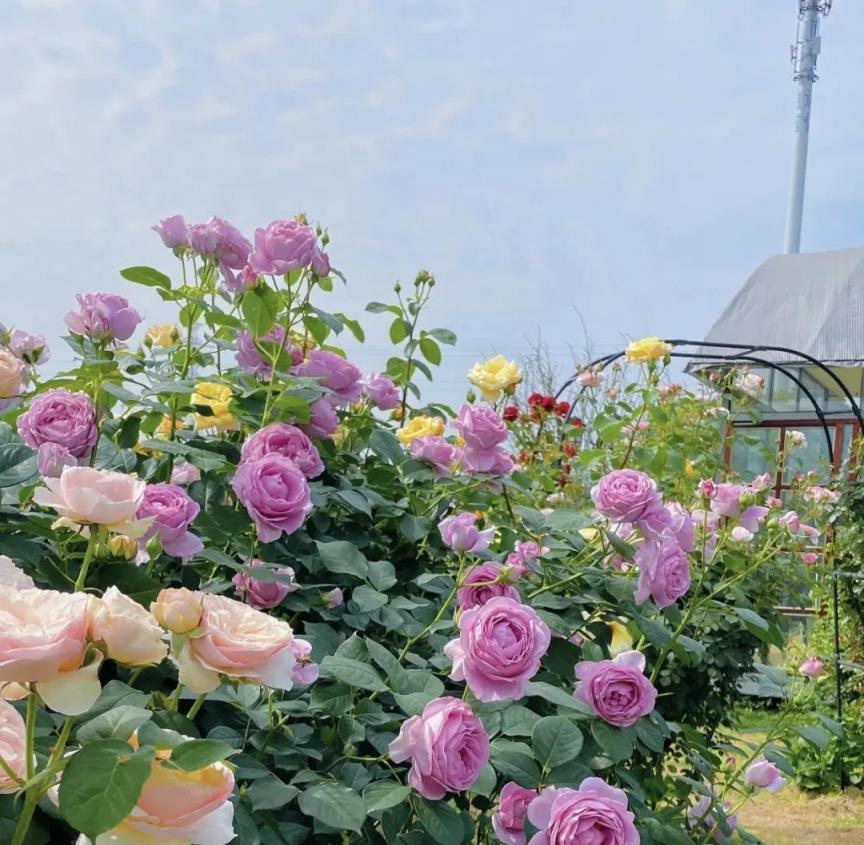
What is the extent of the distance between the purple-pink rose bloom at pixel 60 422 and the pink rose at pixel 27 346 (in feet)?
1.46

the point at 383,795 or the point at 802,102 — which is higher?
the point at 802,102

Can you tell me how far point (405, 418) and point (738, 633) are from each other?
1.90 meters

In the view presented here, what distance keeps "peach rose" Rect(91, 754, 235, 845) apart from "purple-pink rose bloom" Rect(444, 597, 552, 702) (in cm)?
42

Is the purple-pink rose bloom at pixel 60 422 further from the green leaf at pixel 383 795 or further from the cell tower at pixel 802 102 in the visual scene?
the cell tower at pixel 802 102

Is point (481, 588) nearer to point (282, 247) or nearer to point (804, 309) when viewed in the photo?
point (282, 247)

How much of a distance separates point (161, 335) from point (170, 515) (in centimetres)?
69

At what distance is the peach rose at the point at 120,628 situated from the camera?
577 mm

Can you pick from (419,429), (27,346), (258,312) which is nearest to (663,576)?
(419,429)

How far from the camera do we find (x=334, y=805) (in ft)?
2.94

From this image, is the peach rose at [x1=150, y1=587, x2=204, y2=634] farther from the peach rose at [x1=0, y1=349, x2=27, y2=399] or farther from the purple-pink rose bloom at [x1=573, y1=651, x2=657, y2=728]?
the peach rose at [x1=0, y1=349, x2=27, y2=399]

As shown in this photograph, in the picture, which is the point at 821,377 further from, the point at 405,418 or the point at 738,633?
the point at 405,418

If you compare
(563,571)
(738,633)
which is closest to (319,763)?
(563,571)

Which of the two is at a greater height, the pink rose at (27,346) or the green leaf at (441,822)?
the pink rose at (27,346)

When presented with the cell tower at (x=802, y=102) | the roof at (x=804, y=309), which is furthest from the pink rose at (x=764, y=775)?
the cell tower at (x=802, y=102)
